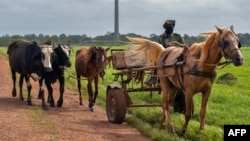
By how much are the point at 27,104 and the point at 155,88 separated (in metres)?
4.79

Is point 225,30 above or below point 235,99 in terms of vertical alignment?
above

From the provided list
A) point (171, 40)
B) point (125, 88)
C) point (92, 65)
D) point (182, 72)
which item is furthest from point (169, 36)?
point (92, 65)

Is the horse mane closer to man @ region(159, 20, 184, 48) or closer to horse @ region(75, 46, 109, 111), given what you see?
man @ region(159, 20, 184, 48)

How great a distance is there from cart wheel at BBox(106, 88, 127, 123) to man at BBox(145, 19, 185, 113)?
36.2 inches

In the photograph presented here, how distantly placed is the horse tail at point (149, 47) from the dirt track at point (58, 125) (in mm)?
1886

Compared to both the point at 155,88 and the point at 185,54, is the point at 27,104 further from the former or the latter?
the point at 185,54

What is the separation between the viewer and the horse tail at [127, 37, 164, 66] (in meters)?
12.2

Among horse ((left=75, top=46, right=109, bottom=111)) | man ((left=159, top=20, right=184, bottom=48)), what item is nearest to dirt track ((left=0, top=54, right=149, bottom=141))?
horse ((left=75, top=46, right=109, bottom=111))

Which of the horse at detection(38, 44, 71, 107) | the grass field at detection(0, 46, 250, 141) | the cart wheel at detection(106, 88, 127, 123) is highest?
the horse at detection(38, 44, 71, 107)

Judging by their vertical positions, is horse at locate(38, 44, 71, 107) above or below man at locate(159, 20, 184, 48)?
below

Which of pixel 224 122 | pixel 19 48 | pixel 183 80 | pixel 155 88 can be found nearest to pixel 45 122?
pixel 155 88

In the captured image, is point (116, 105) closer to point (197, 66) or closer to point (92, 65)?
point (197, 66)

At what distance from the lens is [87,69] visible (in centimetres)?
1552

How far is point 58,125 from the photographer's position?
37.6ft
